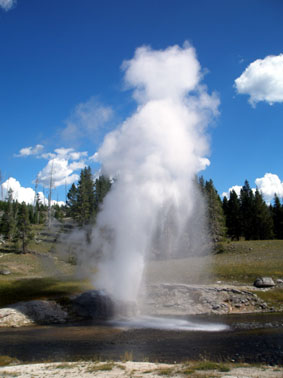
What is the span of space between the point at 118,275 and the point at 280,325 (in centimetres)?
1997

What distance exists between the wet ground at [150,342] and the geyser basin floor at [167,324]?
1.60 feet

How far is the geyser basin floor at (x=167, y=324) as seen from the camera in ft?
95.1

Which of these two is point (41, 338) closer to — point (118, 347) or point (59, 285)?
point (118, 347)

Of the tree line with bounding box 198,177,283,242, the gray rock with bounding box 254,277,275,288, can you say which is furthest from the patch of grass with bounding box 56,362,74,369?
the tree line with bounding box 198,177,283,242

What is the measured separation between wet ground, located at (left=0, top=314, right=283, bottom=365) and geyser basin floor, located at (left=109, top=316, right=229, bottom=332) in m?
0.49

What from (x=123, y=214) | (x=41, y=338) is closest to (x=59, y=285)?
(x=123, y=214)

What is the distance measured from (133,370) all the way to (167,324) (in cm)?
1622

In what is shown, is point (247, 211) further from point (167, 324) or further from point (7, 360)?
point (7, 360)

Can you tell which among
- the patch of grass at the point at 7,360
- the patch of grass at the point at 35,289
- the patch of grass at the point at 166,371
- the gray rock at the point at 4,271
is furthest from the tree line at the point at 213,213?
the patch of grass at the point at 166,371

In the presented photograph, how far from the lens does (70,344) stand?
24.7 m

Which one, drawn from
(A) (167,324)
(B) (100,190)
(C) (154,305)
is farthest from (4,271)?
(B) (100,190)

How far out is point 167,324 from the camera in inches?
1254

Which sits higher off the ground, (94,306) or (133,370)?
(133,370)

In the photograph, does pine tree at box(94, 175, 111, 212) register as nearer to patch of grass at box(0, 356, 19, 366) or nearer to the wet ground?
the wet ground
